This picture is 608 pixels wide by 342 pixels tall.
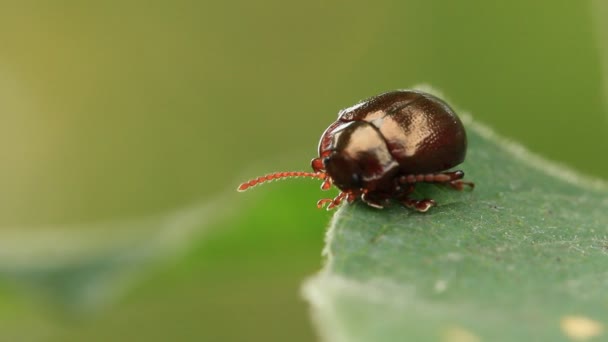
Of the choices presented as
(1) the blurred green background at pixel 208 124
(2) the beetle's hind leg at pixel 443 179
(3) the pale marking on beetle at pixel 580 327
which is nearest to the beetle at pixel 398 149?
(2) the beetle's hind leg at pixel 443 179

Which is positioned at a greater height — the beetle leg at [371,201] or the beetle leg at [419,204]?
the beetle leg at [371,201]

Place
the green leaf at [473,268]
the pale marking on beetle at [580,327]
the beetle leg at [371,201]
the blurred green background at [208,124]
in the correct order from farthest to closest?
1. the blurred green background at [208,124]
2. the beetle leg at [371,201]
3. the pale marking on beetle at [580,327]
4. the green leaf at [473,268]

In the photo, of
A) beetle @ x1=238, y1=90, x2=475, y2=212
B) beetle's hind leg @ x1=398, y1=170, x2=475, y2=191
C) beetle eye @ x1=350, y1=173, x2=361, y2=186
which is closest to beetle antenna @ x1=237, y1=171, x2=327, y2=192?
beetle @ x1=238, y1=90, x2=475, y2=212

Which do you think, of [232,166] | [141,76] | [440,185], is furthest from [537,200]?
[141,76]

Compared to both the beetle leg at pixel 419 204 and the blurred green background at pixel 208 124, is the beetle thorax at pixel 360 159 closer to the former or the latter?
the beetle leg at pixel 419 204

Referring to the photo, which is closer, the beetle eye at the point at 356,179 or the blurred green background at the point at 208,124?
the beetle eye at the point at 356,179

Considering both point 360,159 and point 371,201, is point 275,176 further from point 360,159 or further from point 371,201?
point 371,201

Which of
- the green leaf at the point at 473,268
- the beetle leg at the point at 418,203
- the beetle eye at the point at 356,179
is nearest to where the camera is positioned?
the green leaf at the point at 473,268

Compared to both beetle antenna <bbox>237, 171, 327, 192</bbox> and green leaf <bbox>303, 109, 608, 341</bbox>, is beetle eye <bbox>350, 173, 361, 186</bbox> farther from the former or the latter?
beetle antenna <bbox>237, 171, 327, 192</bbox>
